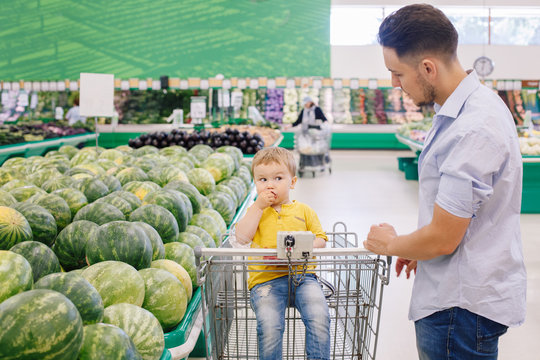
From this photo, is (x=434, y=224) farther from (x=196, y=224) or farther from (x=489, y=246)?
(x=196, y=224)

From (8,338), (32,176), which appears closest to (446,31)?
(8,338)

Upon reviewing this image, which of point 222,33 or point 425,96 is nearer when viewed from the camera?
point 425,96

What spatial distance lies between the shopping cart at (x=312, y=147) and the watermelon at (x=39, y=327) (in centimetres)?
831

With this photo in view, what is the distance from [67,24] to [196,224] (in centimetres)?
1438

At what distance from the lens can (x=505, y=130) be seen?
1228mm

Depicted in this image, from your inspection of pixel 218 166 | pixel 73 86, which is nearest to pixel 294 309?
pixel 218 166

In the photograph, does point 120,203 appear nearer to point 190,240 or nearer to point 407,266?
point 190,240

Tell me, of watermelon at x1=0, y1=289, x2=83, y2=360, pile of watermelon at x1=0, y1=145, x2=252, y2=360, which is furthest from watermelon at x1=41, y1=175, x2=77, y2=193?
watermelon at x1=0, y1=289, x2=83, y2=360

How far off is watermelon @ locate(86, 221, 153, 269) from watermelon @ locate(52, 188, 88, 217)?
0.69 meters

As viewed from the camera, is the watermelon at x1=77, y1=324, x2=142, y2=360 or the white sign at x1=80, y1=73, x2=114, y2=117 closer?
the watermelon at x1=77, y1=324, x2=142, y2=360

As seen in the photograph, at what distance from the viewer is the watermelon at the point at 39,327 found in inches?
38.5

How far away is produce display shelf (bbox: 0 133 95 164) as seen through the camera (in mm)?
8204

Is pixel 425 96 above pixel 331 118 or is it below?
below

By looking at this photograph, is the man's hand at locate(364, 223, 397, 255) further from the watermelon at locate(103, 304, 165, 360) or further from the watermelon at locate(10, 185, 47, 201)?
the watermelon at locate(10, 185, 47, 201)
